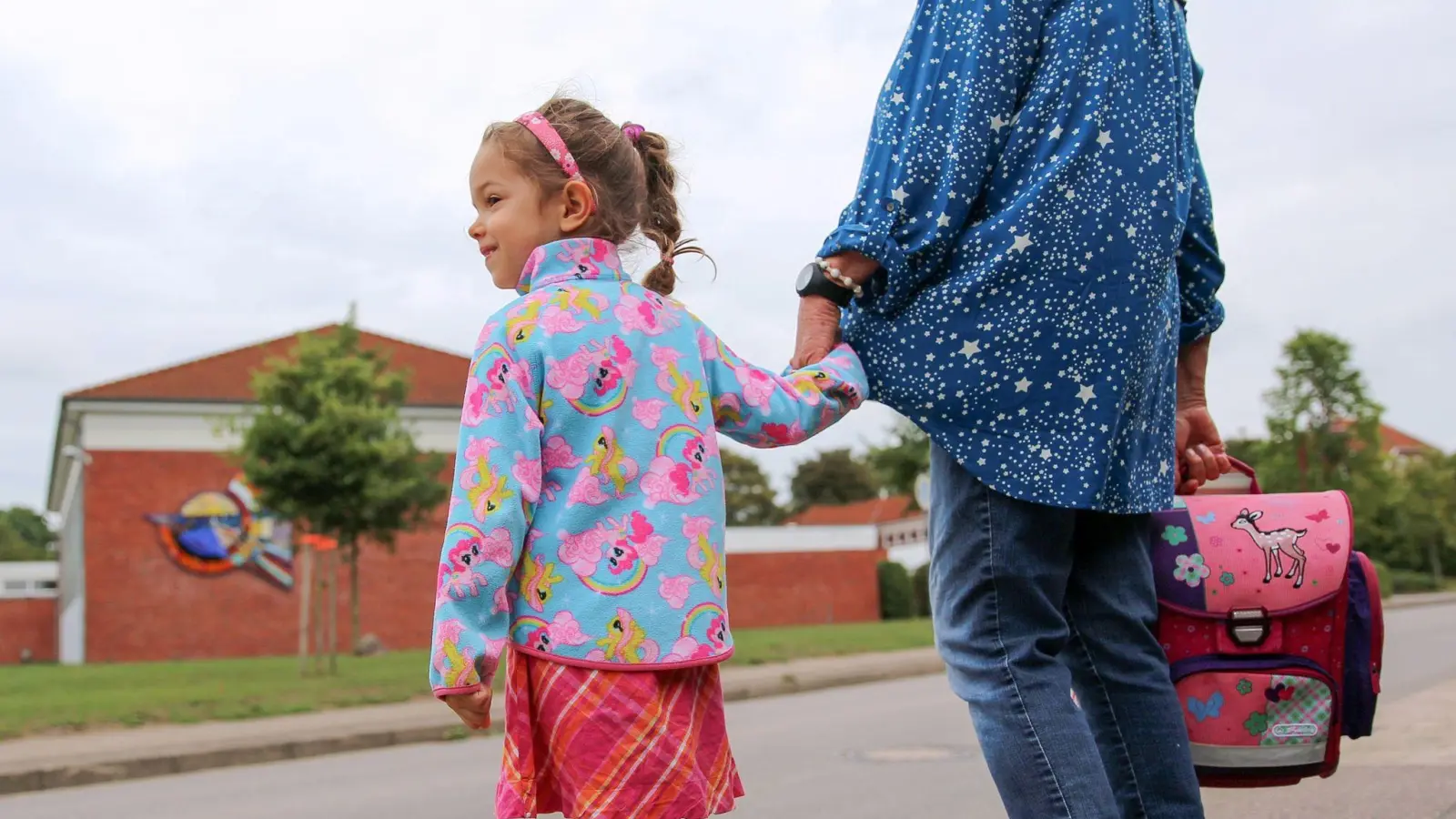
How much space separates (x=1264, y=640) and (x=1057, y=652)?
0.48 m

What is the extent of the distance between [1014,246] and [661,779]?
3.32ft

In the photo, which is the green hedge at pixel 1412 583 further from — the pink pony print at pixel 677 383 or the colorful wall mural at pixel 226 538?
the pink pony print at pixel 677 383

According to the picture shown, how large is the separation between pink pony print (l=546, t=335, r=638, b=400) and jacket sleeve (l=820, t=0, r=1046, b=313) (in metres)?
0.42

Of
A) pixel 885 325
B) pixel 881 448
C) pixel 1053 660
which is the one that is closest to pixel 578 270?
pixel 885 325

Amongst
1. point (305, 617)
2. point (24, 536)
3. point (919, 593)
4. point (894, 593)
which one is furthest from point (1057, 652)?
point (24, 536)

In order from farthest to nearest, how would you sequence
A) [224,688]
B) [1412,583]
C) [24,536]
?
[24,536], [1412,583], [224,688]

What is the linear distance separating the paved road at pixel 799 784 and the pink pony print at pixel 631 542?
299 cm

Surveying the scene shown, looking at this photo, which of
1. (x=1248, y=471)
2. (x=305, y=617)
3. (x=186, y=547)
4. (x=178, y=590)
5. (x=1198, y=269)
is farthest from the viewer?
(x=186, y=547)

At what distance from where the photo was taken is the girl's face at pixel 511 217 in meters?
2.20

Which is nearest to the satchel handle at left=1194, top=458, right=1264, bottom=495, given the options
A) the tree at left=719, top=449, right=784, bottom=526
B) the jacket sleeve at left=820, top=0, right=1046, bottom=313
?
the jacket sleeve at left=820, top=0, right=1046, bottom=313

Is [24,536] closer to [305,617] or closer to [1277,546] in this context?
[305,617]

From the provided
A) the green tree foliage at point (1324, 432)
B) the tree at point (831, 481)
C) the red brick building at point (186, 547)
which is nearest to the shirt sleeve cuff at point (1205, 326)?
the red brick building at point (186, 547)

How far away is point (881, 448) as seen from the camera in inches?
2918

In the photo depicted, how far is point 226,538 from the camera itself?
34.0 metres
